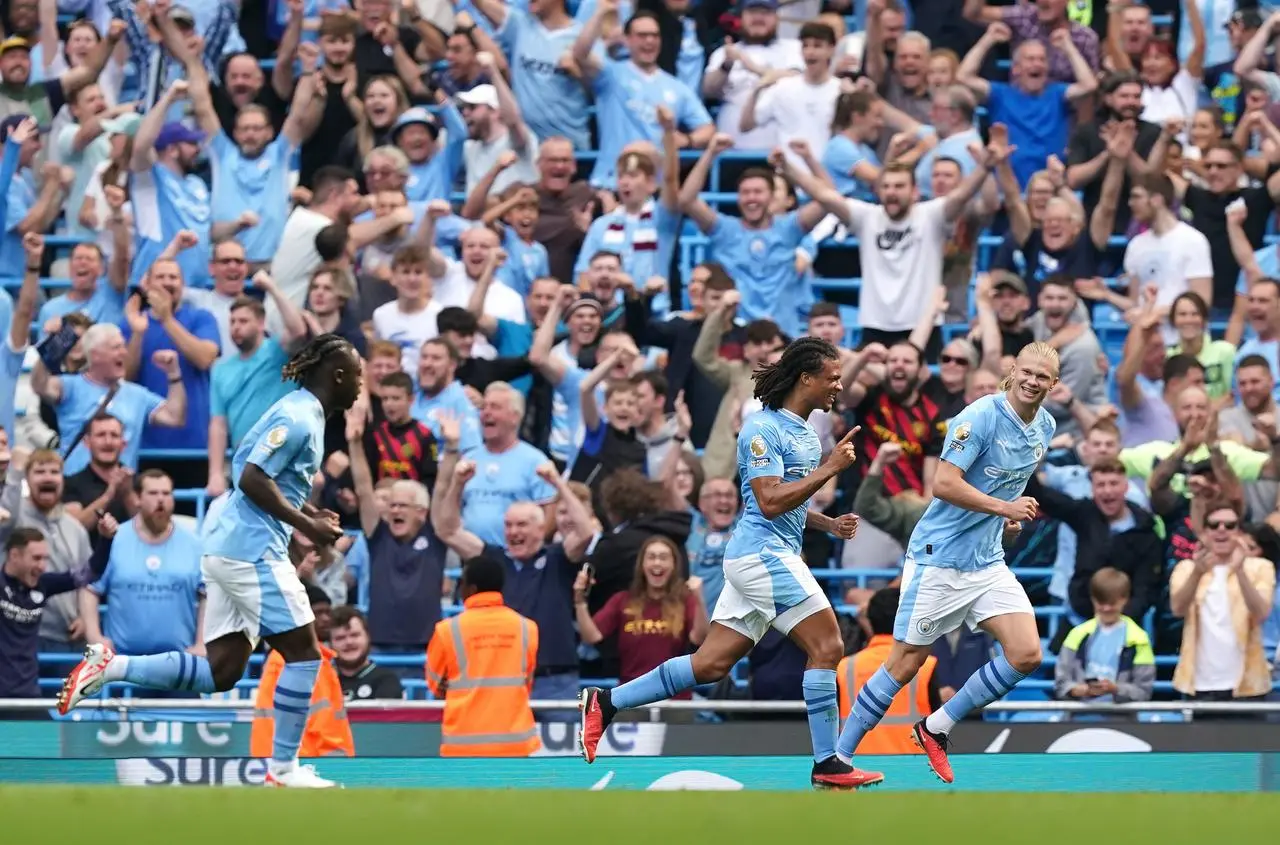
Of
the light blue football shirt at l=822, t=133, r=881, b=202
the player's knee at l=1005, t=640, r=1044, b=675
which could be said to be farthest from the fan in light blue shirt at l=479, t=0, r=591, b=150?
the player's knee at l=1005, t=640, r=1044, b=675

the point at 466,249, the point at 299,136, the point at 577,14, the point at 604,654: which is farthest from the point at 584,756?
the point at 577,14

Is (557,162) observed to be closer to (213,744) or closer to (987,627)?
(213,744)

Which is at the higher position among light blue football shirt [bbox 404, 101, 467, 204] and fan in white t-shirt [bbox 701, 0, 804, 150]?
fan in white t-shirt [bbox 701, 0, 804, 150]

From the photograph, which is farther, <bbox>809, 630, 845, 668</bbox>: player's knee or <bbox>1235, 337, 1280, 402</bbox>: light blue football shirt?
<bbox>1235, 337, 1280, 402</bbox>: light blue football shirt

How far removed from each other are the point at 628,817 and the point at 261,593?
328 centimetres

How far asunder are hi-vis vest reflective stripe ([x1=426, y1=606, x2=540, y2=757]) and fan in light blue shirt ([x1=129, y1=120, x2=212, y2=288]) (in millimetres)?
5854

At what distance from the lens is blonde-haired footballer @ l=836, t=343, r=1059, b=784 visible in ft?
36.3

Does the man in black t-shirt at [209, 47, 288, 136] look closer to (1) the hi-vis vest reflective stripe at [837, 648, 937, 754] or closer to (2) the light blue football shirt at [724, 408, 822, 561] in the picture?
(1) the hi-vis vest reflective stripe at [837, 648, 937, 754]

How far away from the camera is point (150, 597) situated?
14977 mm

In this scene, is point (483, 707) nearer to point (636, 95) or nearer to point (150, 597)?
A: point (150, 597)

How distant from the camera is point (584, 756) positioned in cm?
1149

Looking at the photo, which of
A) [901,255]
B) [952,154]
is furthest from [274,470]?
[952,154]

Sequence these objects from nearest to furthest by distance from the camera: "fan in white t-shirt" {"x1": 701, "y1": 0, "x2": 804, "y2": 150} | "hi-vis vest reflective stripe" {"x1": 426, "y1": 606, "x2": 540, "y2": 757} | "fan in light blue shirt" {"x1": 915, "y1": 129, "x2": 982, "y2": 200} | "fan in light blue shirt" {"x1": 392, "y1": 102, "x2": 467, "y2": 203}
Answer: "hi-vis vest reflective stripe" {"x1": 426, "y1": 606, "x2": 540, "y2": 757} → "fan in light blue shirt" {"x1": 915, "y1": 129, "x2": 982, "y2": 200} → "fan in light blue shirt" {"x1": 392, "y1": 102, "x2": 467, "y2": 203} → "fan in white t-shirt" {"x1": 701, "y1": 0, "x2": 804, "y2": 150}

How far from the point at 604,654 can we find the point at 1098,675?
290 centimetres
